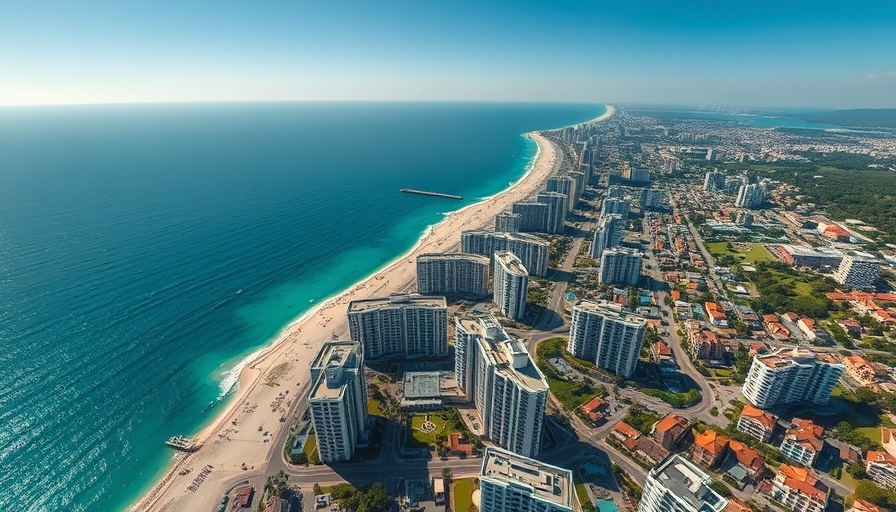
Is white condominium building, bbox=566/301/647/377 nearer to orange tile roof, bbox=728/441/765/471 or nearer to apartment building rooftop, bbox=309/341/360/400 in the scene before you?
orange tile roof, bbox=728/441/765/471

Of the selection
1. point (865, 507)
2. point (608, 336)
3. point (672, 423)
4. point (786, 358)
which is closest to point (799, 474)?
point (865, 507)

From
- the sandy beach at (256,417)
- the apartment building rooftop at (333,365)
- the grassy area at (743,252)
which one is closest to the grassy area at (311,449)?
the sandy beach at (256,417)

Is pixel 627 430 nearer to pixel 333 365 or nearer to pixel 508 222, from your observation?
pixel 333 365

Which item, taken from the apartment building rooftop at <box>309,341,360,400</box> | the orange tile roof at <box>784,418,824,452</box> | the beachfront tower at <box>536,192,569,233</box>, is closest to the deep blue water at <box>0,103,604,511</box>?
the apartment building rooftop at <box>309,341,360,400</box>

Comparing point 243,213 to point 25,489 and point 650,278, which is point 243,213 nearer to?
point 25,489

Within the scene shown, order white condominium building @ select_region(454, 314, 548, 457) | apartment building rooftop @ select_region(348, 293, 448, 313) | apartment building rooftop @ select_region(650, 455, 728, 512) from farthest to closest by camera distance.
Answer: apartment building rooftop @ select_region(348, 293, 448, 313), white condominium building @ select_region(454, 314, 548, 457), apartment building rooftop @ select_region(650, 455, 728, 512)

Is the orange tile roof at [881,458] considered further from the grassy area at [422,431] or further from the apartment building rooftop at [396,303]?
the apartment building rooftop at [396,303]

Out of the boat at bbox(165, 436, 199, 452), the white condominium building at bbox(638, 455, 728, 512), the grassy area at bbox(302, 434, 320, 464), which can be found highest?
the white condominium building at bbox(638, 455, 728, 512)
